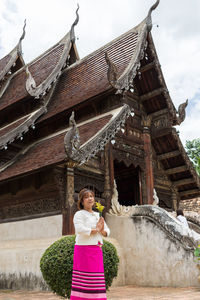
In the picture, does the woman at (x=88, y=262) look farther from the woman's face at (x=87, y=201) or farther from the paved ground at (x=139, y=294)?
the paved ground at (x=139, y=294)

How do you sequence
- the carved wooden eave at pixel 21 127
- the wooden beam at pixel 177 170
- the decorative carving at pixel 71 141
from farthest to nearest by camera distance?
the wooden beam at pixel 177 170 → the carved wooden eave at pixel 21 127 → the decorative carving at pixel 71 141

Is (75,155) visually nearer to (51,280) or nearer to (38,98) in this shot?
(51,280)

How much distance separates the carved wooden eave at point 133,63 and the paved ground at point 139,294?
4.12m

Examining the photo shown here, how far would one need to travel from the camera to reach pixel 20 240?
27.0 feet

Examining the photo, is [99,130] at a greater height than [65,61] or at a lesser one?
lesser

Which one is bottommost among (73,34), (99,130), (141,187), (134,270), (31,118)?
(134,270)

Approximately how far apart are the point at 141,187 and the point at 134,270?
256cm

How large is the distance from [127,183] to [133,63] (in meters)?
4.14

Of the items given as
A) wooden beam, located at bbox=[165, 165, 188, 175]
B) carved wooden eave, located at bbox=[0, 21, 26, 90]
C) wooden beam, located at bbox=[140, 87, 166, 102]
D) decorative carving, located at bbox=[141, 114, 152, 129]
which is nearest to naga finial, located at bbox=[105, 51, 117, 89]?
wooden beam, located at bbox=[140, 87, 166, 102]

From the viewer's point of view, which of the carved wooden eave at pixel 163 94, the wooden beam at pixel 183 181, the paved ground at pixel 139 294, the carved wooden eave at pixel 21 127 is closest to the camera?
the paved ground at pixel 139 294

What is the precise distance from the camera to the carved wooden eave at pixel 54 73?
9.46 m

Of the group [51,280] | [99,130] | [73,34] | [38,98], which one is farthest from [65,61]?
[51,280]

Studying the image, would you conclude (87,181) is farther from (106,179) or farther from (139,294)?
(139,294)

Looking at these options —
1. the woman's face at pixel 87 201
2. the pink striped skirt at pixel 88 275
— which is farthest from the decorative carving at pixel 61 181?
the pink striped skirt at pixel 88 275
